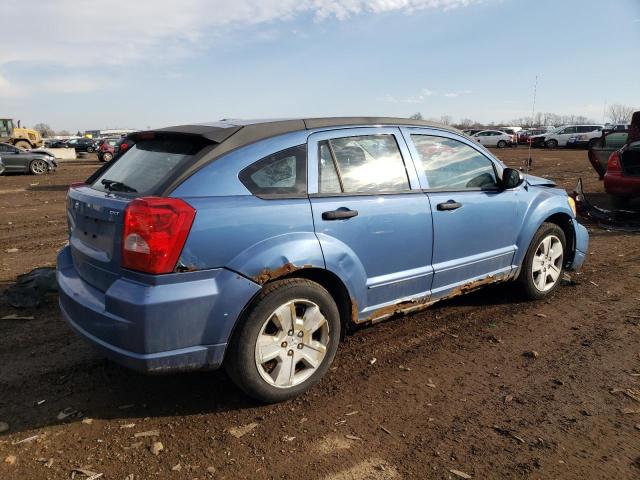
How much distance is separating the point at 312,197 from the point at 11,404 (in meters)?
2.26

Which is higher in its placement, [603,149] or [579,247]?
[603,149]

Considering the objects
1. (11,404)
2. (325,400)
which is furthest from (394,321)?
(11,404)

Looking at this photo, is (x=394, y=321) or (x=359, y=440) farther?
(x=394, y=321)

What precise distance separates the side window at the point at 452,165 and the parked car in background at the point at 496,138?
125 feet

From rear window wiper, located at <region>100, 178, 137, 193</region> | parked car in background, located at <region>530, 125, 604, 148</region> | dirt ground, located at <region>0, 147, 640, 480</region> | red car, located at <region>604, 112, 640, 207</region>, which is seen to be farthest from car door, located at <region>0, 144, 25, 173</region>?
parked car in background, located at <region>530, 125, 604, 148</region>

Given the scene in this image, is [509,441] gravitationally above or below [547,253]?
below

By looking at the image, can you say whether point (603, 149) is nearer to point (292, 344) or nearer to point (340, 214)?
point (340, 214)

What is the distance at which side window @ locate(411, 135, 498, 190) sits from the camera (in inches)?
151

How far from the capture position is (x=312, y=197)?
3.11 meters

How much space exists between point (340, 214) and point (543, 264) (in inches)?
103

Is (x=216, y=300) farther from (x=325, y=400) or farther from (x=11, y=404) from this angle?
(x=11, y=404)

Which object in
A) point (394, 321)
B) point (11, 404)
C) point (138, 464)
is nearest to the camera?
point (138, 464)

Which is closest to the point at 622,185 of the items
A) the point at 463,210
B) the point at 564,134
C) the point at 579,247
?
the point at 579,247

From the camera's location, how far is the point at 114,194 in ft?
9.70
